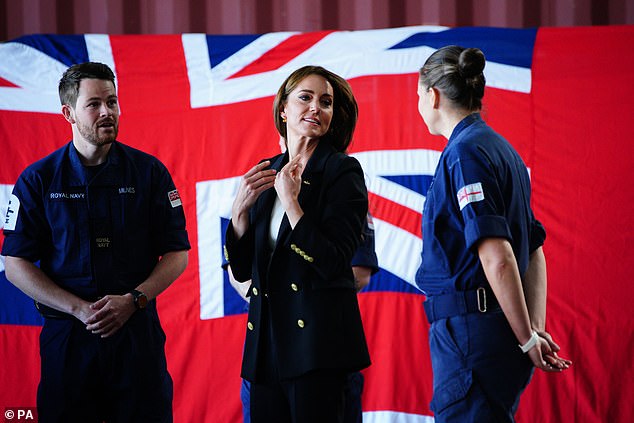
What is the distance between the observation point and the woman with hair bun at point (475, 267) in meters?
1.95

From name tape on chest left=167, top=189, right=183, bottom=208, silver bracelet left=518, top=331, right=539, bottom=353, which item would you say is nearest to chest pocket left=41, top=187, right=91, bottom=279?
name tape on chest left=167, top=189, right=183, bottom=208

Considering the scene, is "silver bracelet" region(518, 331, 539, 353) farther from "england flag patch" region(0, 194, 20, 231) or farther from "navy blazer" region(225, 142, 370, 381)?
"england flag patch" region(0, 194, 20, 231)

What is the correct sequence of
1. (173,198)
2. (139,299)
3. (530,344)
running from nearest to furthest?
(530,344) → (139,299) → (173,198)

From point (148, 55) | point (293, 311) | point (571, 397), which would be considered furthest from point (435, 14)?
point (293, 311)

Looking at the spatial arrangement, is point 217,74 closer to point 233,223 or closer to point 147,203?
point 147,203

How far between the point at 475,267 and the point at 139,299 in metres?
1.12

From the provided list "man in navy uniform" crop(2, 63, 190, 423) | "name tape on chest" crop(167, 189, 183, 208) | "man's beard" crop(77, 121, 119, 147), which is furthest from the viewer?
"name tape on chest" crop(167, 189, 183, 208)

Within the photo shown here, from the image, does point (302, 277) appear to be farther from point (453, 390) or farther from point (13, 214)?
point (13, 214)

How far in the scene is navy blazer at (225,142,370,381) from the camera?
6.27 feet

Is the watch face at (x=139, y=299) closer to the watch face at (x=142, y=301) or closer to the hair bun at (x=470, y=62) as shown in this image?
the watch face at (x=142, y=301)

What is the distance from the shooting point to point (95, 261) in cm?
244

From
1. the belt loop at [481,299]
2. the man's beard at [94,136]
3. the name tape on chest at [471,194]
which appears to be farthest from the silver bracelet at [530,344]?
the man's beard at [94,136]

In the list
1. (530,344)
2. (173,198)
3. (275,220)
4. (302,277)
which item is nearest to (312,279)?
(302,277)

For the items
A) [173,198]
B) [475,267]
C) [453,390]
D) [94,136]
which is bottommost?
[453,390]
